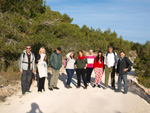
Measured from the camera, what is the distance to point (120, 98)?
6496 millimetres

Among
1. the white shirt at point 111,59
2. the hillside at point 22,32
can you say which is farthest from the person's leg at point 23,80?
the white shirt at point 111,59

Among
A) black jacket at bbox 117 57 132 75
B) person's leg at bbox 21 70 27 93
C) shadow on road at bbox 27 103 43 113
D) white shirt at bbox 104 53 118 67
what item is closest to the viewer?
shadow on road at bbox 27 103 43 113

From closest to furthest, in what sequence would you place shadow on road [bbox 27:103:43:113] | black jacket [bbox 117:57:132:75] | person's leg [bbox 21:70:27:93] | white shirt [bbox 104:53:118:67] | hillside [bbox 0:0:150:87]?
shadow on road [bbox 27:103:43:113]
person's leg [bbox 21:70:27:93]
black jacket [bbox 117:57:132:75]
white shirt [bbox 104:53:118:67]
hillside [bbox 0:0:150:87]

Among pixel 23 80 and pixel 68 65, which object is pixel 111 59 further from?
pixel 23 80

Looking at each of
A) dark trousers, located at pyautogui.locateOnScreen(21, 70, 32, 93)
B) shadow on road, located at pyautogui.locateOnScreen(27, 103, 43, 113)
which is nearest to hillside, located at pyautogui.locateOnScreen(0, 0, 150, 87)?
dark trousers, located at pyautogui.locateOnScreen(21, 70, 32, 93)

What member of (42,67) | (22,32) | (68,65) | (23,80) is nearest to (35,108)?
(23,80)

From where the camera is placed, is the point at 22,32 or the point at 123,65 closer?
the point at 123,65

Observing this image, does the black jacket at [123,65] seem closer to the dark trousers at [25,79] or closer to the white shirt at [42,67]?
the white shirt at [42,67]

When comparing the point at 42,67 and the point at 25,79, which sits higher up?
the point at 42,67

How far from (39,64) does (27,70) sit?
0.56 m

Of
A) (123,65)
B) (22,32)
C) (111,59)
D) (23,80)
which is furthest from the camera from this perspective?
(22,32)

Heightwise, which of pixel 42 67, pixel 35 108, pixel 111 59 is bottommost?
pixel 35 108

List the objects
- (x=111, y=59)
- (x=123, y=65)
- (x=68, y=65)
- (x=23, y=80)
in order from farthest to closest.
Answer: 1. (x=68, y=65)
2. (x=111, y=59)
3. (x=123, y=65)
4. (x=23, y=80)

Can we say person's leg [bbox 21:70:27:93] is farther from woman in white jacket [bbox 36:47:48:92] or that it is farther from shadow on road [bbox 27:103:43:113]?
shadow on road [bbox 27:103:43:113]
